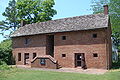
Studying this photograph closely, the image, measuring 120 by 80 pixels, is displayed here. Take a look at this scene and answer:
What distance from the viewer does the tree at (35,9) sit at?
5181 cm

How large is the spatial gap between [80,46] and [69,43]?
2.13 m

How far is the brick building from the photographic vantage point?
1007 inches

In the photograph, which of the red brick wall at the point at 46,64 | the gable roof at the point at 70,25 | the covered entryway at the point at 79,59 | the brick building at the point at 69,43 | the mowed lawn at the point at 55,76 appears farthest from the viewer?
the red brick wall at the point at 46,64

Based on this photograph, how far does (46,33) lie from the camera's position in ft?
101

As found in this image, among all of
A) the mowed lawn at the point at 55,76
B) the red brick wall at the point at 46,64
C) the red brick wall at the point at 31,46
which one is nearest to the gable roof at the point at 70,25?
the red brick wall at the point at 31,46

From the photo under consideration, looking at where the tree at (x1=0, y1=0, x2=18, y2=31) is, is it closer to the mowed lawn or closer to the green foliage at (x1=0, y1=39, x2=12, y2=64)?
the green foliage at (x1=0, y1=39, x2=12, y2=64)

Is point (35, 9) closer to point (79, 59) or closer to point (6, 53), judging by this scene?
point (6, 53)

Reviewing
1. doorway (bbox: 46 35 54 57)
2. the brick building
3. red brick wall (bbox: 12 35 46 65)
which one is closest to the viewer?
the brick building

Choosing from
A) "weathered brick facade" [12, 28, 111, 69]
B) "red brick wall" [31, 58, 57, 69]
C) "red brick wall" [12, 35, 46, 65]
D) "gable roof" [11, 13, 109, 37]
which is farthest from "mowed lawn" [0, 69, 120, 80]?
"red brick wall" [12, 35, 46, 65]

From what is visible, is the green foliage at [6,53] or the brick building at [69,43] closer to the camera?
the brick building at [69,43]

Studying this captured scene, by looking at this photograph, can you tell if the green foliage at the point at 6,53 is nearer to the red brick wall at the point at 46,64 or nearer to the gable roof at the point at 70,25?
the gable roof at the point at 70,25

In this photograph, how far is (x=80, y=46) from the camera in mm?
27219

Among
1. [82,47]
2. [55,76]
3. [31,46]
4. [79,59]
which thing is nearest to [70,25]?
[82,47]

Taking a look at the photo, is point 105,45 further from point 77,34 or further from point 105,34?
point 77,34
